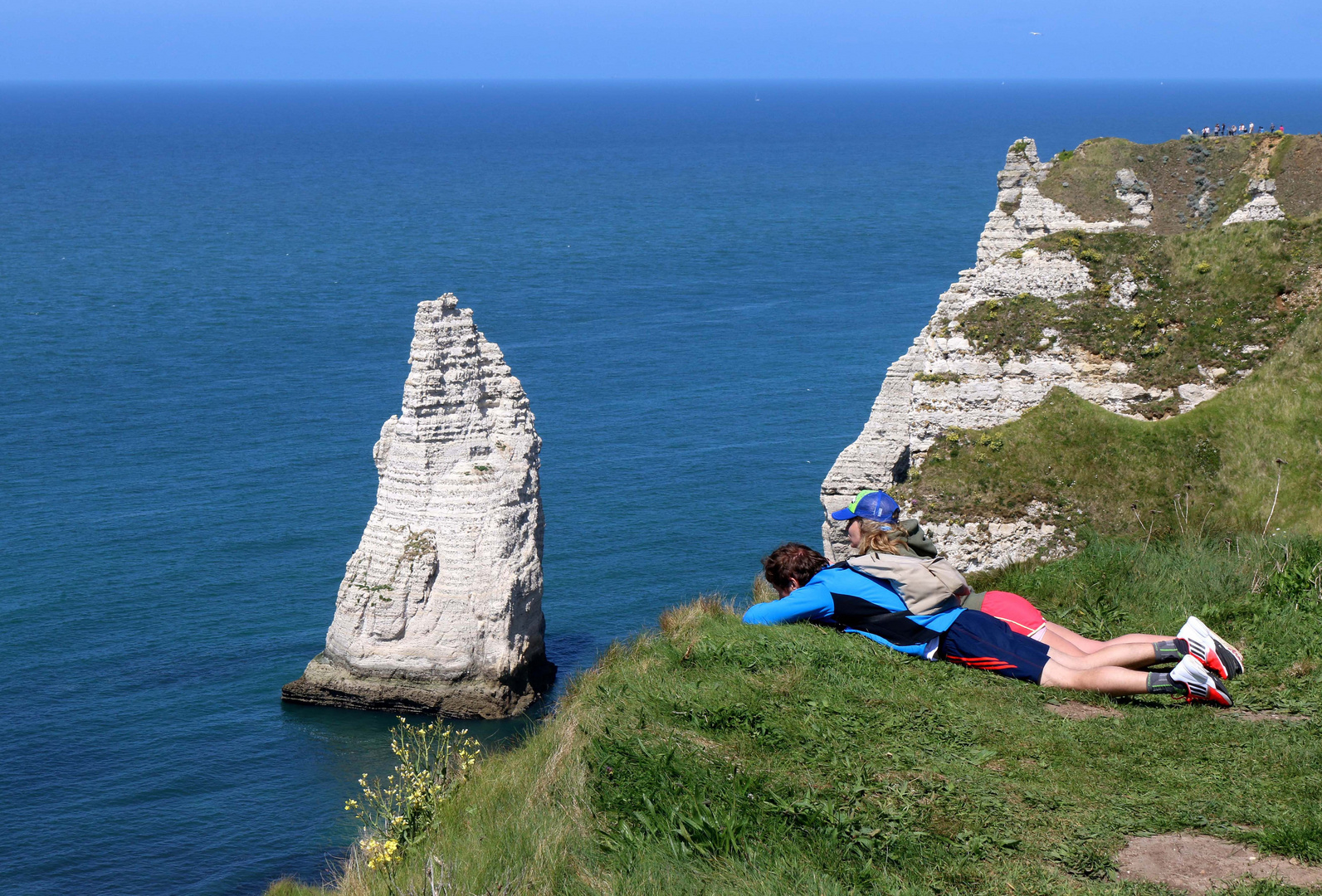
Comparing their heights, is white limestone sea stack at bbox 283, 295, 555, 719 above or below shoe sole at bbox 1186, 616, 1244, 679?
below

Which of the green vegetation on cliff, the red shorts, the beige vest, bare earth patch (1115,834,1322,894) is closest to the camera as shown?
bare earth patch (1115,834,1322,894)

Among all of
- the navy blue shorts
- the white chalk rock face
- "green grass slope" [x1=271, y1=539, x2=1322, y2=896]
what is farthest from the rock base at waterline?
the white chalk rock face

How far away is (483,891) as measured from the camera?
8.49m

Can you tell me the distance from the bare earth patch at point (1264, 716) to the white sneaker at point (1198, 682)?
121 mm

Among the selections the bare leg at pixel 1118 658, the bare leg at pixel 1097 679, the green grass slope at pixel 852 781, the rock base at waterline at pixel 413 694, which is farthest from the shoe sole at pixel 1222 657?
the rock base at waterline at pixel 413 694

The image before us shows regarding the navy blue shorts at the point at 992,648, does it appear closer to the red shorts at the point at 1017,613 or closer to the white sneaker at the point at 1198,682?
the red shorts at the point at 1017,613

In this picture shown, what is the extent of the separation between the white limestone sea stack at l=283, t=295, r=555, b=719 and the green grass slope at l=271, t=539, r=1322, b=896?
70.0ft

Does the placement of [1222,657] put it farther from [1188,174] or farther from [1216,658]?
[1188,174]

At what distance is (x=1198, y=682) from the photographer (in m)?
9.76

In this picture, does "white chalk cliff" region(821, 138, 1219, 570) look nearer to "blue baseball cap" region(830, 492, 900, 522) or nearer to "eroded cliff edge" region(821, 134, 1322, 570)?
"eroded cliff edge" region(821, 134, 1322, 570)

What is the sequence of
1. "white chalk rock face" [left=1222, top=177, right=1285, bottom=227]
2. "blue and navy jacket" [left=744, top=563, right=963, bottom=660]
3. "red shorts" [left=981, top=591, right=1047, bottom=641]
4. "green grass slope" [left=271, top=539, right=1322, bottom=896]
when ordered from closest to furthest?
1. "green grass slope" [left=271, top=539, right=1322, bottom=896]
2. "blue and navy jacket" [left=744, top=563, right=963, bottom=660]
3. "red shorts" [left=981, top=591, right=1047, bottom=641]
4. "white chalk rock face" [left=1222, top=177, right=1285, bottom=227]

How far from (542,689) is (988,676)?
25098 millimetres

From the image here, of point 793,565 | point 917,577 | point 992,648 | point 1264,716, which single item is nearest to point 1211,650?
point 1264,716

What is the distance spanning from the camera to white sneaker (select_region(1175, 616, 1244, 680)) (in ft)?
32.7
